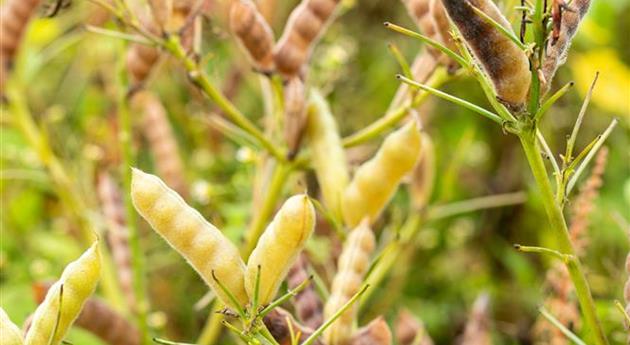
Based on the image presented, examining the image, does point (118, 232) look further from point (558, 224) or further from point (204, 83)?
point (558, 224)

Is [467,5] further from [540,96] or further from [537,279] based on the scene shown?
[537,279]

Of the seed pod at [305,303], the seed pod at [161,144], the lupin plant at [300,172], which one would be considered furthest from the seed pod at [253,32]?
the seed pod at [161,144]

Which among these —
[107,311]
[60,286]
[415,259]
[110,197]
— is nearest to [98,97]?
[110,197]

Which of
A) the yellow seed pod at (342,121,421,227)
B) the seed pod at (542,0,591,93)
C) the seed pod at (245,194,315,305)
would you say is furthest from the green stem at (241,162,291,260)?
the seed pod at (542,0,591,93)

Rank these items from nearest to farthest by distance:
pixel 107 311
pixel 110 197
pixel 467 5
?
pixel 467 5, pixel 107 311, pixel 110 197

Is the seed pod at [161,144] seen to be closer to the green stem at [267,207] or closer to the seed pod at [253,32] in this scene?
the green stem at [267,207]

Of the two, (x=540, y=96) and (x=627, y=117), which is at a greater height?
(x=540, y=96)

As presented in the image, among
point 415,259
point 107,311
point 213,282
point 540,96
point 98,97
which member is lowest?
point 415,259
